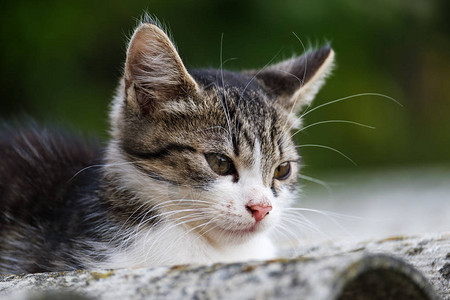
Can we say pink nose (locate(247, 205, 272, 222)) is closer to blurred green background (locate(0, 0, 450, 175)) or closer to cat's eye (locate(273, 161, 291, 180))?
cat's eye (locate(273, 161, 291, 180))

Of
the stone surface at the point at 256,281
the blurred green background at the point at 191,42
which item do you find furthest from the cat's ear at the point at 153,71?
the blurred green background at the point at 191,42

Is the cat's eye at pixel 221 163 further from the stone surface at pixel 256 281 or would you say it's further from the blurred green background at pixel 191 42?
the blurred green background at pixel 191 42

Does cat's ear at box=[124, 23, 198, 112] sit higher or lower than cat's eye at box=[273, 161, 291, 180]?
higher

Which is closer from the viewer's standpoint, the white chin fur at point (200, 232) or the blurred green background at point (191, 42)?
the white chin fur at point (200, 232)

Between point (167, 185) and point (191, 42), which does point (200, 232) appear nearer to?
point (167, 185)

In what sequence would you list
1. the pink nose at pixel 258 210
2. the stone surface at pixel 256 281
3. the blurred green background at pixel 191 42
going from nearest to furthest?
the stone surface at pixel 256 281 < the pink nose at pixel 258 210 < the blurred green background at pixel 191 42

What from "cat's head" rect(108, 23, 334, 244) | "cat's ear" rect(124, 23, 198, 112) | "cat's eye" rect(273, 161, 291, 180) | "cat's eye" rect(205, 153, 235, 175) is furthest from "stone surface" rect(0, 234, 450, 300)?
"cat's eye" rect(273, 161, 291, 180)

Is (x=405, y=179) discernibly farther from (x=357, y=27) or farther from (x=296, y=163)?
(x=296, y=163)
